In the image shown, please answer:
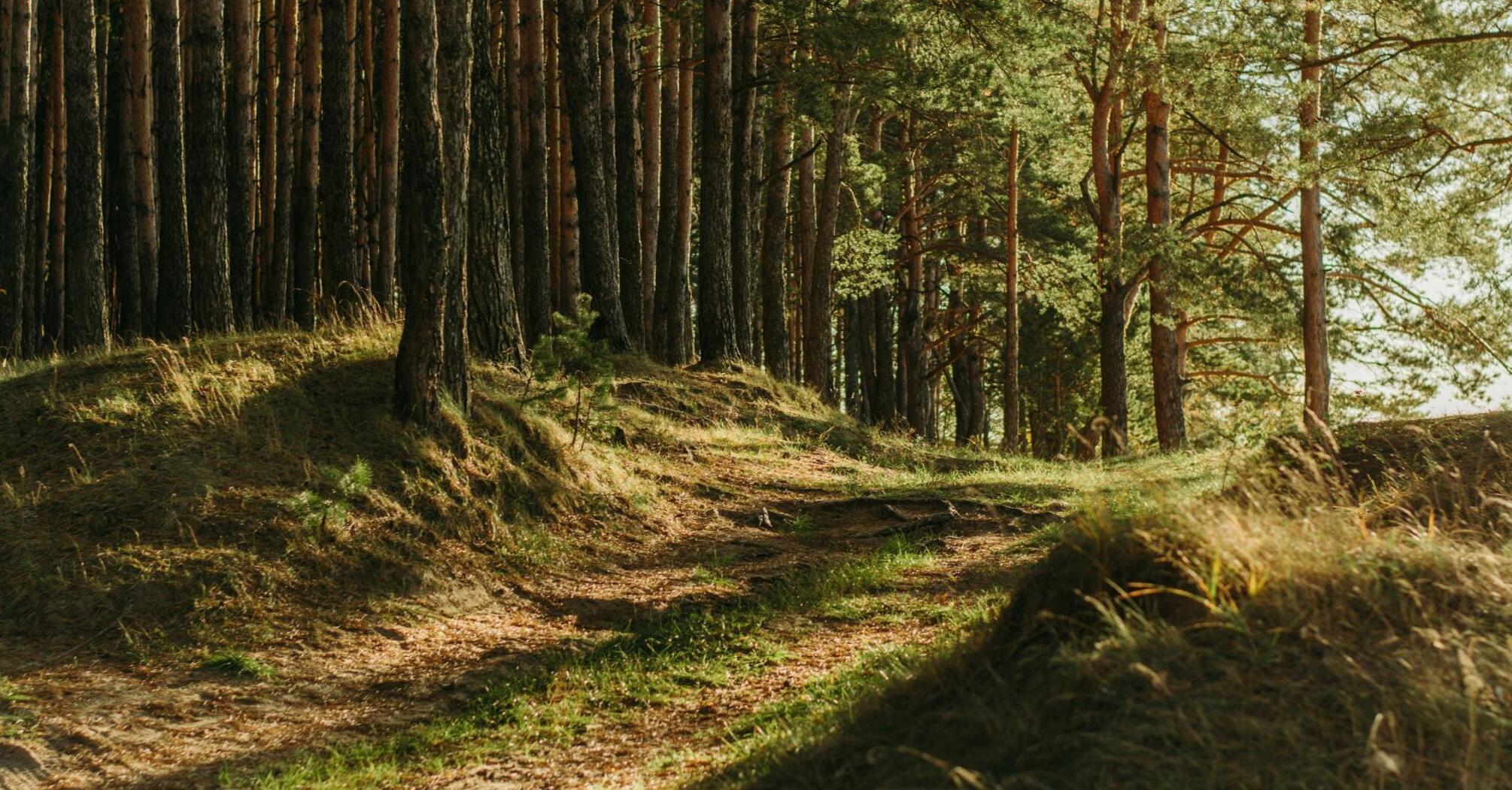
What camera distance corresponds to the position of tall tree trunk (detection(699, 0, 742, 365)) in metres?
16.0

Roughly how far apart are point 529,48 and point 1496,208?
47.8 feet

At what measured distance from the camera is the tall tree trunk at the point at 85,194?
14289 mm

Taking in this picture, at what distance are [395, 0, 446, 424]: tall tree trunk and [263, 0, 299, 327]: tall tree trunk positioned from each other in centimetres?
809

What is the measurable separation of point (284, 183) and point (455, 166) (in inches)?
378

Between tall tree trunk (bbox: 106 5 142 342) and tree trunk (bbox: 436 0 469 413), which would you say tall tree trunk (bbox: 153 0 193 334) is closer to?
tall tree trunk (bbox: 106 5 142 342)

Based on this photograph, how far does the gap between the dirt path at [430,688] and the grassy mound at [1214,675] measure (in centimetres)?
134

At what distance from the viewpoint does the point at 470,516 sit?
898cm

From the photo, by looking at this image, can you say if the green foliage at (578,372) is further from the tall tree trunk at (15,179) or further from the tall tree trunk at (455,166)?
the tall tree trunk at (15,179)

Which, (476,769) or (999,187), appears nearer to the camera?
(476,769)

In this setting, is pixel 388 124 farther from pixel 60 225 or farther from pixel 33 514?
pixel 33 514

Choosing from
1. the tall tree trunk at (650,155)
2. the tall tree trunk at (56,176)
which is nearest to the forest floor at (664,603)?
the tall tree trunk at (650,155)

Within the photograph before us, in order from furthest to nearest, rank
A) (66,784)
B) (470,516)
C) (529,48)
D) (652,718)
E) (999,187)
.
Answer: (999,187)
(529,48)
(470,516)
(652,718)
(66,784)

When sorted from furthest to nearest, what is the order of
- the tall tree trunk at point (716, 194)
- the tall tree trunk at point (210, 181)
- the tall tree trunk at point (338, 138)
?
1. the tall tree trunk at point (716, 194)
2. the tall tree trunk at point (338, 138)
3. the tall tree trunk at point (210, 181)

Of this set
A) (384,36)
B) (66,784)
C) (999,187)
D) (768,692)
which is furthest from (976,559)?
(999,187)
